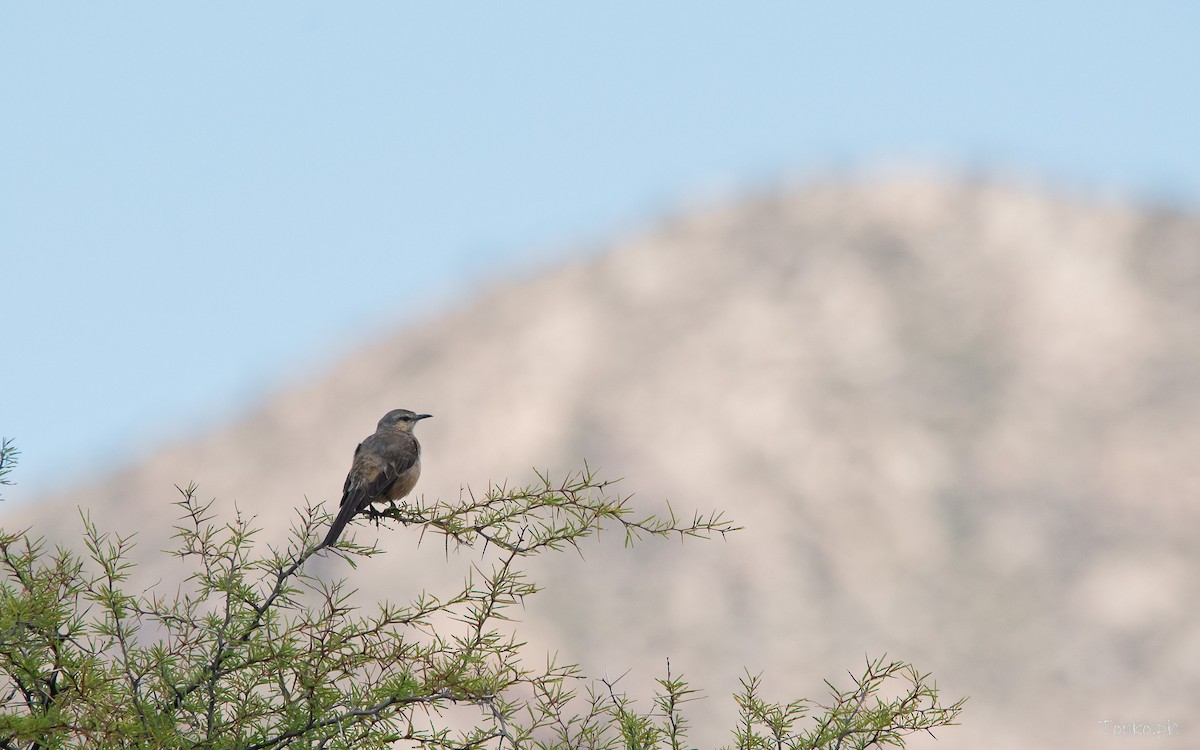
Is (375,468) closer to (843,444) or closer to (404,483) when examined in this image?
(404,483)

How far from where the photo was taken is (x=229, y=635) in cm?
531

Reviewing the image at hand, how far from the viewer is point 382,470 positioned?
30.6 feet

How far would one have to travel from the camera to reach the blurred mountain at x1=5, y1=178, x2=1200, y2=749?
70.1 meters

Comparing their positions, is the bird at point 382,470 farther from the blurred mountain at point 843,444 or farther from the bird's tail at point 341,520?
the blurred mountain at point 843,444

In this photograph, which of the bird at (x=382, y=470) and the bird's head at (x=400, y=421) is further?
the bird's head at (x=400, y=421)

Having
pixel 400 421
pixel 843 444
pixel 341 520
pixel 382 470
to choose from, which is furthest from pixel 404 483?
pixel 843 444

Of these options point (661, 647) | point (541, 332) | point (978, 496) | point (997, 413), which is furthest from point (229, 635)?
point (541, 332)

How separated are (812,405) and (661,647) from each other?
2170 centimetres

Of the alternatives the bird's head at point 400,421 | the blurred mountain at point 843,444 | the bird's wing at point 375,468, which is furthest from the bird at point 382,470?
the blurred mountain at point 843,444

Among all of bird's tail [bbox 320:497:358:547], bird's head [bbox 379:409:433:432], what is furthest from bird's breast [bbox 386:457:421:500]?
bird's head [bbox 379:409:433:432]

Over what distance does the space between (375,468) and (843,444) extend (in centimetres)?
7616

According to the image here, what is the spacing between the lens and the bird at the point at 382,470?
889 cm

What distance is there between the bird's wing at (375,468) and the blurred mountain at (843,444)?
51021 mm

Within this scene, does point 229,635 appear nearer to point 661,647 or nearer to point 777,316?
point 661,647
